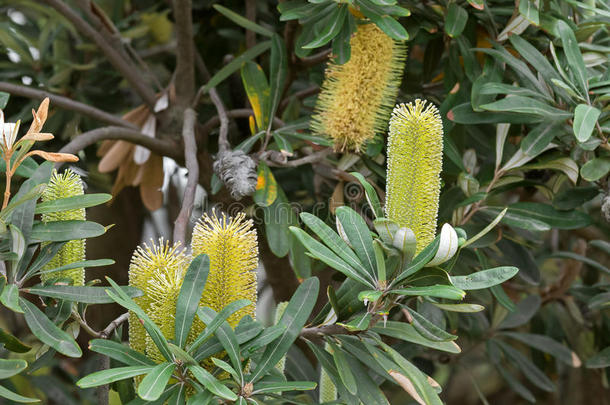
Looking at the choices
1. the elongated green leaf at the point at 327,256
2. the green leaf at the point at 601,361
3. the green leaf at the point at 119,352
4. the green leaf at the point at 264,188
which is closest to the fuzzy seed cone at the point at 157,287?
the green leaf at the point at 119,352

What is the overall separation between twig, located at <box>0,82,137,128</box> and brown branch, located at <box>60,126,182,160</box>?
59mm

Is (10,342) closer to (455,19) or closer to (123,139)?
(123,139)

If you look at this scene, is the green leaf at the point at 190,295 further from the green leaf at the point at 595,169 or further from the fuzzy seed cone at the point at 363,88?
the green leaf at the point at 595,169

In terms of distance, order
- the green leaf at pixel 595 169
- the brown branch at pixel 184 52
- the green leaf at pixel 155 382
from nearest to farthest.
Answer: the green leaf at pixel 155 382 → the green leaf at pixel 595 169 → the brown branch at pixel 184 52

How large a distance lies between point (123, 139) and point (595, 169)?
2.06 feet

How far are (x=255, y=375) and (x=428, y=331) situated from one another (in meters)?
0.16

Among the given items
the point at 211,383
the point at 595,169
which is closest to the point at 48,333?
the point at 211,383

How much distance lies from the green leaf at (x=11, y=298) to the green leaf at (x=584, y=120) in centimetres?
58

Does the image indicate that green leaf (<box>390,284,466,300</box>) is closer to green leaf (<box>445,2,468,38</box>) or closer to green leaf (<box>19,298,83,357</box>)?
green leaf (<box>19,298,83,357</box>)

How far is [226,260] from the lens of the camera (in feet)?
2.02

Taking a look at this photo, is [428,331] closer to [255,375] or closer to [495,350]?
[255,375]

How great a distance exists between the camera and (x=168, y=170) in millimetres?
1417

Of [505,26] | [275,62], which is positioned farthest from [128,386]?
[505,26]

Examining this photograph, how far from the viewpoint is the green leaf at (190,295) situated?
23.0 inches
